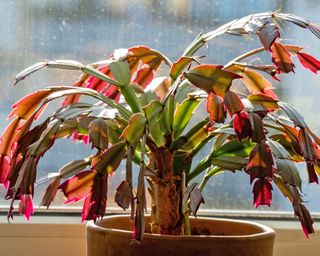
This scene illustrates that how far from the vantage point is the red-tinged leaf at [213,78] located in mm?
729

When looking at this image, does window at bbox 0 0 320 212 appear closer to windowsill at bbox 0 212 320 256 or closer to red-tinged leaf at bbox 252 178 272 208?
windowsill at bbox 0 212 320 256

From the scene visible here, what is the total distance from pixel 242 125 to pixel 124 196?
163 mm

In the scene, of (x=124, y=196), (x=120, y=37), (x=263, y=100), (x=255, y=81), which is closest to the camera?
(x=124, y=196)

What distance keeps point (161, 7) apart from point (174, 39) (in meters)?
0.07

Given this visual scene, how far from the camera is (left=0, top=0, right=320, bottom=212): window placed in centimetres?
118

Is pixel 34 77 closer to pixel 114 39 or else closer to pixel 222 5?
pixel 114 39

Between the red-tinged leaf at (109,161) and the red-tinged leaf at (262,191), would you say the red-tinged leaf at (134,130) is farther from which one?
the red-tinged leaf at (262,191)

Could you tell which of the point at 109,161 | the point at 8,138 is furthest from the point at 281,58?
the point at 8,138

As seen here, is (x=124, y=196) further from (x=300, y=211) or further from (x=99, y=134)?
(x=300, y=211)

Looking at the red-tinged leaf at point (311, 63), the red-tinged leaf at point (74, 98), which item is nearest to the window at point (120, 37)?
the red-tinged leaf at point (74, 98)

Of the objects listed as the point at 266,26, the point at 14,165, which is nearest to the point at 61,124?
the point at 14,165

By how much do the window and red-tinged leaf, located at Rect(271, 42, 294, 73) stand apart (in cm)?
37

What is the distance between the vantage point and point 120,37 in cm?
119

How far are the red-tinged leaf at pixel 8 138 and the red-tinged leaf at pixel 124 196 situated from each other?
0.23 m
